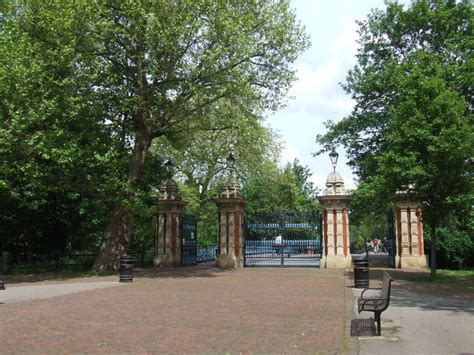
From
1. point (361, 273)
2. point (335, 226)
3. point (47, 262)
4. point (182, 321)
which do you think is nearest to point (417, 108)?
point (361, 273)

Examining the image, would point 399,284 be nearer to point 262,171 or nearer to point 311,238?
point 311,238

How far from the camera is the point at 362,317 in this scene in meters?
10.1

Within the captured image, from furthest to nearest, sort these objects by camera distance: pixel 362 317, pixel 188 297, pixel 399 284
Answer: pixel 399 284
pixel 188 297
pixel 362 317

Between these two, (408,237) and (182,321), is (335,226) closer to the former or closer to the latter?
(408,237)

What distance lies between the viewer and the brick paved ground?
24.1ft

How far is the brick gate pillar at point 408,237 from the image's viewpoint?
2386cm

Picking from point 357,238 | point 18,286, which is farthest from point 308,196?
point 18,286

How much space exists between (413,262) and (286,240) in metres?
6.33

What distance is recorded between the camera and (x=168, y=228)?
86.2 feet

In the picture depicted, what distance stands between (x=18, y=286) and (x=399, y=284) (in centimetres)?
1258

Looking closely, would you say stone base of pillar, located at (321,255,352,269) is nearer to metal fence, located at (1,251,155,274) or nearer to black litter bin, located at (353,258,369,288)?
black litter bin, located at (353,258,369,288)

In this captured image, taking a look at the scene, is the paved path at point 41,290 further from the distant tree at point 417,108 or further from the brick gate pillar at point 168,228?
the distant tree at point 417,108

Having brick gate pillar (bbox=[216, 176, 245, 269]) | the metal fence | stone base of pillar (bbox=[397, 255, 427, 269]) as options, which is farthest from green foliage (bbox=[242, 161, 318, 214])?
the metal fence

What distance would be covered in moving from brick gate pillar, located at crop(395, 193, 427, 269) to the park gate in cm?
381
